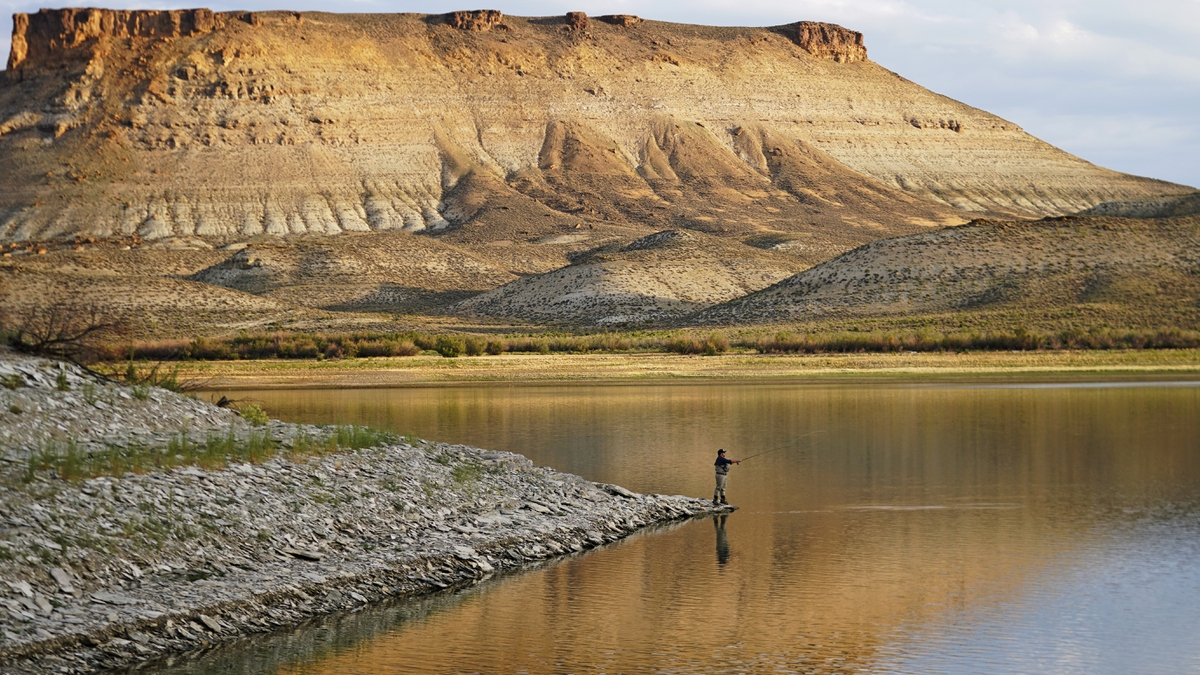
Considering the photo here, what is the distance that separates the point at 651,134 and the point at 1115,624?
160m

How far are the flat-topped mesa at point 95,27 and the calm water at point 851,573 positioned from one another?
15301cm

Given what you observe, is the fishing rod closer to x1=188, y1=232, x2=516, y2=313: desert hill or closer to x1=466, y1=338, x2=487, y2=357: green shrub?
x1=466, y1=338, x2=487, y2=357: green shrub

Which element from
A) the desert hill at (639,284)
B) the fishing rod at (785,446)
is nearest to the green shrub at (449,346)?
the desert hill at (639,284)

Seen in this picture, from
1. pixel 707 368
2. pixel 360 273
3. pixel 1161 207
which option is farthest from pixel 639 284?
pixel 707 368

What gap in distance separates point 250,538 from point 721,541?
6.81m

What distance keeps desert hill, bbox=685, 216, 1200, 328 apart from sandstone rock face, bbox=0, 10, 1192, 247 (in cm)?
4037

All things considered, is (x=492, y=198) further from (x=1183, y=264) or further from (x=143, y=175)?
(x=1183, y=264)

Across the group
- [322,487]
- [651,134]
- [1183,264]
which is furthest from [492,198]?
[322,487]

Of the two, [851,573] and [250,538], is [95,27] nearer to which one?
[250,538]

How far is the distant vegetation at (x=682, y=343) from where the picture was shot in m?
68.0

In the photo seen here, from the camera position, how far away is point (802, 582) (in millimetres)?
17391

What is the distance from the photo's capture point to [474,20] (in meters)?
187

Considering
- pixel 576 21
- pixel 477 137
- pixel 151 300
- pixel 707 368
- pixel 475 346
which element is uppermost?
pixel 576 21

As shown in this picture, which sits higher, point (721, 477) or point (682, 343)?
point (682, 343)
